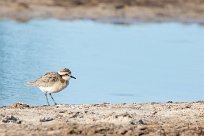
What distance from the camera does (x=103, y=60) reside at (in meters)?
19.2

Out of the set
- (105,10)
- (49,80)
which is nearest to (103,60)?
(49,80)

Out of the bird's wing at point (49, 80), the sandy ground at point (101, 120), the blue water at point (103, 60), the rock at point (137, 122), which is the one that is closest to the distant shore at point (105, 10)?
the blue water at point (103, 60)

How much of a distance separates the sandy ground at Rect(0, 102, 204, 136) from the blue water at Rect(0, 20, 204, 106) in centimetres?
240

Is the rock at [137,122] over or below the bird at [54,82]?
below

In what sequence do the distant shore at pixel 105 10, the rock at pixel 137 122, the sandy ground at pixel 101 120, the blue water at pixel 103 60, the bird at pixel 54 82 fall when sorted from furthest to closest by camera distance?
the distant shore at pixel 105 10 → the blue water at pixel 103 60 → the bird at pixel 54 82 → the rock at pixel 137 122 → the sandy ground at pixel 101 120

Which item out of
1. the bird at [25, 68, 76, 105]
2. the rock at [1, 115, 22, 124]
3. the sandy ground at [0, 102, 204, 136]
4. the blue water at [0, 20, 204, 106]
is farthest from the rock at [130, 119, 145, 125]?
the blue water at [0, 20, 204, 106]

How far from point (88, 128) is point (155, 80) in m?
7.56

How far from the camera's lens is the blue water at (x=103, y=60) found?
13.9 m

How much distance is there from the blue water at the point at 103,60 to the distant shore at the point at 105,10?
1383mm

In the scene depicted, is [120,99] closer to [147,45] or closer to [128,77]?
[128,77]

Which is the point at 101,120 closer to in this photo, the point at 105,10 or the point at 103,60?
the point at 103,60

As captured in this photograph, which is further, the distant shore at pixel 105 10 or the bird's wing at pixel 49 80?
the distant shore at pixel 105 10

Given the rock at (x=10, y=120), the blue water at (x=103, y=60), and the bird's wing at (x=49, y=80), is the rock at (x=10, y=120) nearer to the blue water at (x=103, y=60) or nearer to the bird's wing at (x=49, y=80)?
the bird's wing at (x=49, y=80)

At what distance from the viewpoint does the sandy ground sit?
8641 mm
